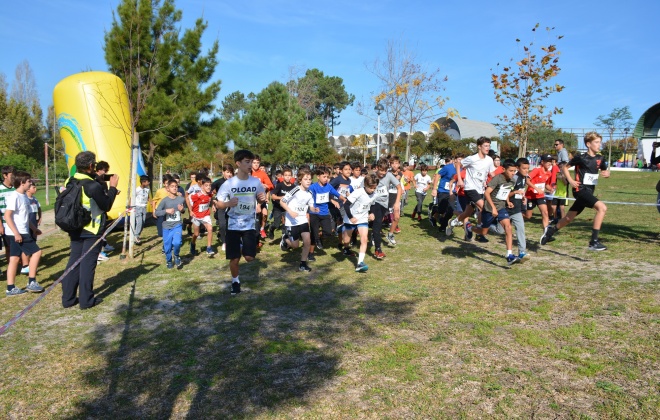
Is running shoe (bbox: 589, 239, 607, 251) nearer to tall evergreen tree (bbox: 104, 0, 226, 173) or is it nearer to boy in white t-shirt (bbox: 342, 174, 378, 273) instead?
boy in white t-shirt (bbox: 342, 174, 378, 273)

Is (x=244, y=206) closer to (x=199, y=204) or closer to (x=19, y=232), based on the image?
(x=199, y=204)

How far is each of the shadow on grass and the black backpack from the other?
1257 millimetres

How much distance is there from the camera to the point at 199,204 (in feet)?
30.6

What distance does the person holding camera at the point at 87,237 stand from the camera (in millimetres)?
5854

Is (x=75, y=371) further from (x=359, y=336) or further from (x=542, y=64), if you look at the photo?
(x=542, y=64)

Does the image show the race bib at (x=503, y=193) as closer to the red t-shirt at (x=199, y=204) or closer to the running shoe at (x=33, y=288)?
the red t-shirt at (x=199, y=204)

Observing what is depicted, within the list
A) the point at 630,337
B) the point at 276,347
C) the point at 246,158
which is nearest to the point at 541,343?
the point at 630,337

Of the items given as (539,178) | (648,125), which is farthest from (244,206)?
(648,125)

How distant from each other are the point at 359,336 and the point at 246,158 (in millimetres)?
2967

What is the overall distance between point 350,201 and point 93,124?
879 centimetres

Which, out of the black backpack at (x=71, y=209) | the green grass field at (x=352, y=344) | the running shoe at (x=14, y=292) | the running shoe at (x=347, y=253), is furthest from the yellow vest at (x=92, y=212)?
the running shoe at (x=347, y=253)

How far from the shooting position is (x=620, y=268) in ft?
23.2

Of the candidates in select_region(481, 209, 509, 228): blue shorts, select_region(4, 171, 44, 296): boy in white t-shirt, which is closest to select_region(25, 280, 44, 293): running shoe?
select_region(4, 171, 44, 296): boy in white t-shirt

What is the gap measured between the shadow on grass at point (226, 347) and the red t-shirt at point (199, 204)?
8.42ft
